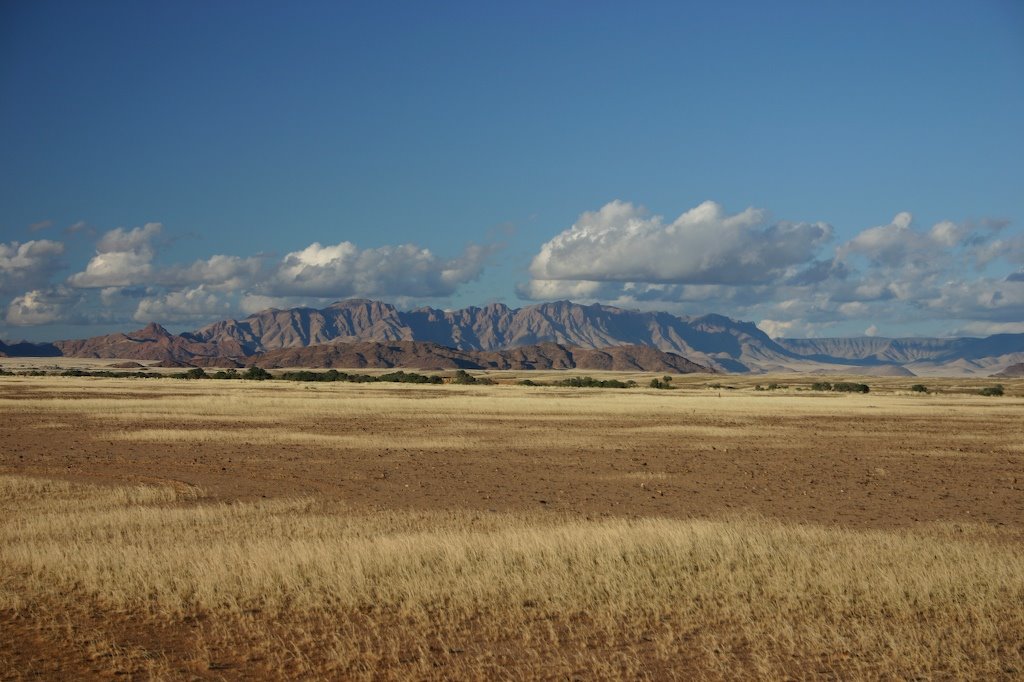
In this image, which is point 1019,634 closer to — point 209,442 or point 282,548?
point 282,548

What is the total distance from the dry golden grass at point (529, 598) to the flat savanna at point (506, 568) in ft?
0.14

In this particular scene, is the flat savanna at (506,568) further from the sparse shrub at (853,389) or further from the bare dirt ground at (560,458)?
the sparse shrub at (853,389)

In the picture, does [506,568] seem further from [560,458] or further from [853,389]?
[853,389]

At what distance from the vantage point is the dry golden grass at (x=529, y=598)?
362 inches

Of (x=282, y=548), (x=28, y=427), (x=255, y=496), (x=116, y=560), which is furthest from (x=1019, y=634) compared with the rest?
(x=28, y=427)

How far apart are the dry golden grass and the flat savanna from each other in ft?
0.14

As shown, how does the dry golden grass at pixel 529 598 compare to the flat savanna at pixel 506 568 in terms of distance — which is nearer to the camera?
the dry golden grass at pixel 529 598

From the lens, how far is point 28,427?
4025cm

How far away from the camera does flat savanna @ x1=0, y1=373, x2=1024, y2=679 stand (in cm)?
933

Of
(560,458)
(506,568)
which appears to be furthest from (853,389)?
(506,568)

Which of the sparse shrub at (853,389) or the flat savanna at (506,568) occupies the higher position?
the sparse shrub at (853,389)

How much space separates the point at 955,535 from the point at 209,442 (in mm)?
25042

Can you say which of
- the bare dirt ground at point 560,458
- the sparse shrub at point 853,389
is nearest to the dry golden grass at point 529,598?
the bare dirt ground at point 560,458

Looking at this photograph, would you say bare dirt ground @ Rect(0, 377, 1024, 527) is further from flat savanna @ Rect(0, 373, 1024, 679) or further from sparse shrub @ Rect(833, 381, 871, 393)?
sparse shrub @ Rect(833, 381, 871, 393)
